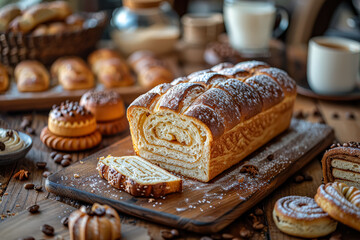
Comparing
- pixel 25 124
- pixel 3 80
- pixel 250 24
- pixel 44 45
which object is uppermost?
pixel 250 24

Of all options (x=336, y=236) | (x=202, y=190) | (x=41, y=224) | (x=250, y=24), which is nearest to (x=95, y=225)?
(x=41, y=224)

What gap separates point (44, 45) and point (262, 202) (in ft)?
9.59

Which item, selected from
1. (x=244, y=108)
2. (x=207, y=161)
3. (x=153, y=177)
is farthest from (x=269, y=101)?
(x=153, y=177)

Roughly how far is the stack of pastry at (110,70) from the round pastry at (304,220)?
232 cm

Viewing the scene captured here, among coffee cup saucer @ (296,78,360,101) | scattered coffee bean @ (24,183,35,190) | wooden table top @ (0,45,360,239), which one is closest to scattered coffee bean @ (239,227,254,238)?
wooden table top @ (0,45,360,239)

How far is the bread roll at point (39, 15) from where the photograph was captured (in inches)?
180

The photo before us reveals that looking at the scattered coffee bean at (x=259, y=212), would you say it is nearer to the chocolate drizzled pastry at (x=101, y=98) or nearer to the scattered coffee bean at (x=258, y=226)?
the scattered coffee bean at (x=258, y=226)

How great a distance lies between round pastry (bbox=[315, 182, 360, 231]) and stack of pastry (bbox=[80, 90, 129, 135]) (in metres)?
1.85

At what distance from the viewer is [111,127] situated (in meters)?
3.70

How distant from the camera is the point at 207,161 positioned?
2.81 metres

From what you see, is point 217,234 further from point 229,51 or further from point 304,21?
point 304,21

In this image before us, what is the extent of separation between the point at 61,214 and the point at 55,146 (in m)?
0.93

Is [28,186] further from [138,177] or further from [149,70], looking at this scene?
[149,70]

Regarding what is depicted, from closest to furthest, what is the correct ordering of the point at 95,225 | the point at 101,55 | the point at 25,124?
the point at 95,225 → the point at 25,124 → the point at 101,55
